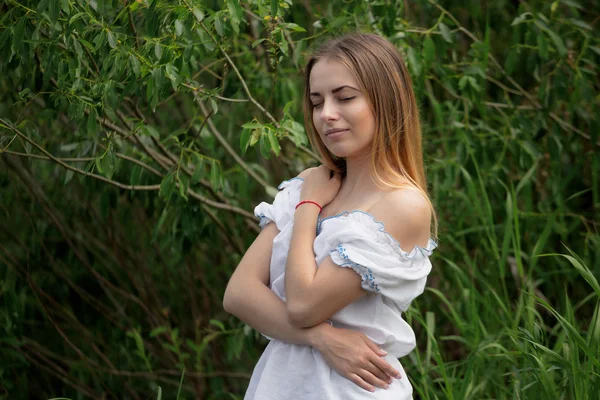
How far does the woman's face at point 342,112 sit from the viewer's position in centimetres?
180

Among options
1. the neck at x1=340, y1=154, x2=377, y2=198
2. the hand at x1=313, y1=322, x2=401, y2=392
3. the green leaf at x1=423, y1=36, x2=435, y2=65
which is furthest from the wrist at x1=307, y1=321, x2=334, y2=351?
the green leaf at x1=423, y1=36, x2=435, y2=65

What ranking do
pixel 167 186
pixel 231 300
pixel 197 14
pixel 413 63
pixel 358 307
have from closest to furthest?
pixel 358 307, pixel 231 300, pixel 197 14, pixel 167 186, pixel 413 63

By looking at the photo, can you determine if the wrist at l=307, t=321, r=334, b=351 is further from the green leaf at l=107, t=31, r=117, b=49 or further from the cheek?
the green leaf at l=107, t=31, r=117, b=49

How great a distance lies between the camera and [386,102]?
5.98ft

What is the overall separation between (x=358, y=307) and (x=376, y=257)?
0.16m

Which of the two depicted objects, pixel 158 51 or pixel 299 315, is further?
pixel 158 51

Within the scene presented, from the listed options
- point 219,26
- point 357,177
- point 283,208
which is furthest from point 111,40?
point 357,177

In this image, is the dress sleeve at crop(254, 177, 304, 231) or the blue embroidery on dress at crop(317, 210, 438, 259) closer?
the blue embroidery on dress at crop(317, 210, 438, 259)

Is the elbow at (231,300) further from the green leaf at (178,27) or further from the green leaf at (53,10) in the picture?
the green leaf at (53,10)

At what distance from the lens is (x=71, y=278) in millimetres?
3607

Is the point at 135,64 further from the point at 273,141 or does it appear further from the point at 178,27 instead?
the point at 273,141

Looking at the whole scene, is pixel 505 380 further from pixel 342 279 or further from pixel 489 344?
pixel 342 279

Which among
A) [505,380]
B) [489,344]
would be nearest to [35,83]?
[489,344]

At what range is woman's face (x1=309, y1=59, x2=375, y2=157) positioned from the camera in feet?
5.90
